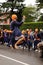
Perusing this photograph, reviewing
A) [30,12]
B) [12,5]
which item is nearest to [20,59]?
[12,5]

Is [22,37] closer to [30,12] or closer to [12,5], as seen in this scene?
[12,5]

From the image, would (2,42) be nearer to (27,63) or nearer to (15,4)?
(27,63)

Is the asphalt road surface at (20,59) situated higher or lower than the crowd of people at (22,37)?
higher

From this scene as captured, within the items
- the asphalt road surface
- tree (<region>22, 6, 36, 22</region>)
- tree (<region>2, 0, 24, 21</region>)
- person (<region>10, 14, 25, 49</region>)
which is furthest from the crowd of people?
tree (<region>22, 6, 36, 22</region>)

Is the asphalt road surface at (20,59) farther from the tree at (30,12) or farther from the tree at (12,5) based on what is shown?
the tree at (30,12)

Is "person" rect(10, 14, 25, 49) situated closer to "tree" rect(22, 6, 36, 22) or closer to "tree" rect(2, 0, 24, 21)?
"tree" rect(2, 0, 24, 21)

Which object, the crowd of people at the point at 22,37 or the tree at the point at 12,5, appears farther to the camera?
the tree at the point at 12,5

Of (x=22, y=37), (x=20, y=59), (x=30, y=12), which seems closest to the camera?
(x=20, y=59)

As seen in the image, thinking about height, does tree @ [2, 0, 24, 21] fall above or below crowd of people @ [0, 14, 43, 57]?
below

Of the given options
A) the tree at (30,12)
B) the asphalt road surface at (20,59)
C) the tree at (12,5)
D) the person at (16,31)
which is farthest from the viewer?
the tree at (30,12)

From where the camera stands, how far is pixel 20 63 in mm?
11602

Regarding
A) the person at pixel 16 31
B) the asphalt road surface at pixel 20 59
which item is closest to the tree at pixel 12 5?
the person at pixel 16 31

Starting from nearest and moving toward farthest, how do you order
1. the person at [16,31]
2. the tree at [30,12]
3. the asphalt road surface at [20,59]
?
the asphalt road surface at [20,59] → the person at [16,31] → the tree at [30,12]

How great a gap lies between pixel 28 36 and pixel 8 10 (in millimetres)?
35448
